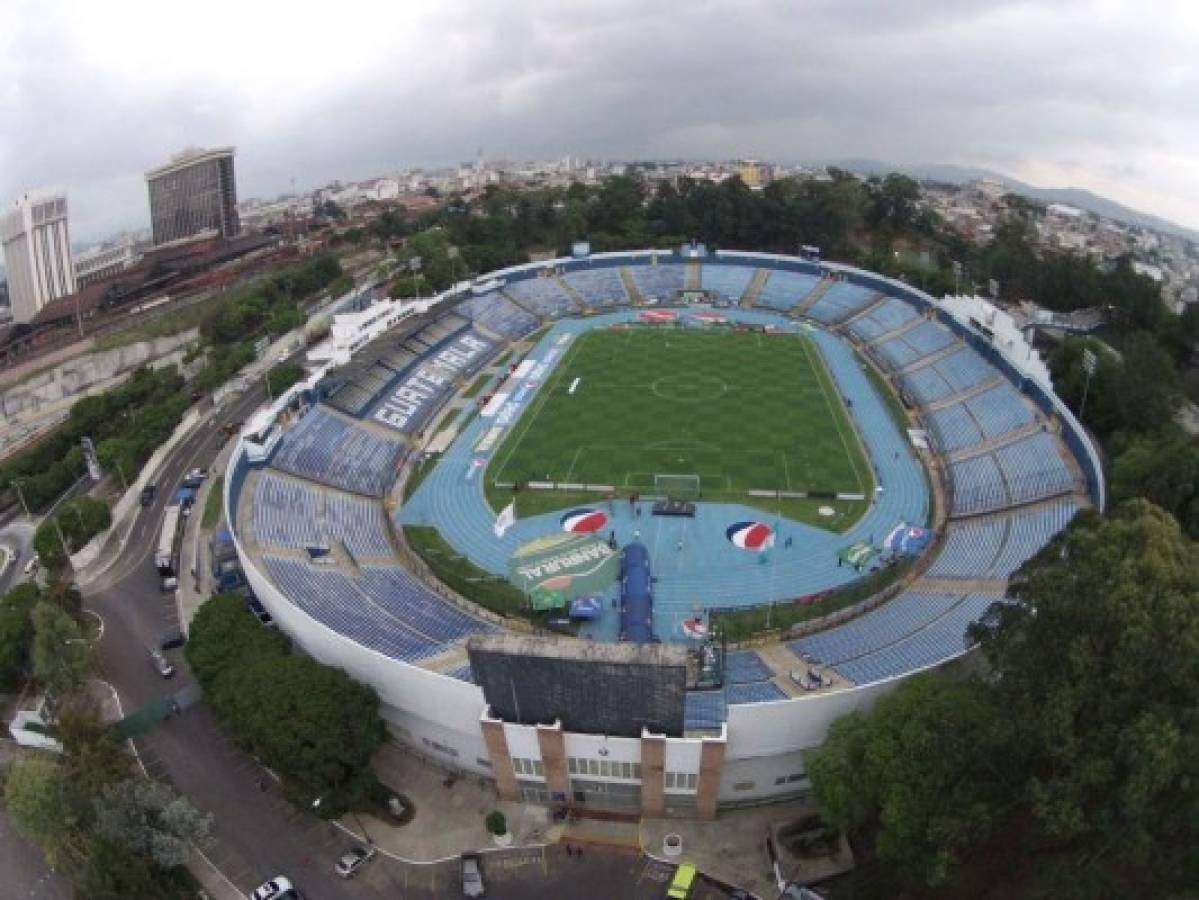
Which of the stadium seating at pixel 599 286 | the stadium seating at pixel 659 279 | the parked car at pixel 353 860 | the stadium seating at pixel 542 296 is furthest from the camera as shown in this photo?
the stadium seating at pixel 659 279

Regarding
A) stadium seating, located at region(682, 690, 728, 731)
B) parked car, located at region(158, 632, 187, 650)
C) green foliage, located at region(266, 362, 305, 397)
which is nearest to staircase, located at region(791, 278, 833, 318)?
green foliage, located at region(266, 362, 305, 397)

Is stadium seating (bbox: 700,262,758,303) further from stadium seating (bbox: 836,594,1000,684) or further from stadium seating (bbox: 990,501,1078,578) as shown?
stadium seating (bbox: 836,594,1000,684)

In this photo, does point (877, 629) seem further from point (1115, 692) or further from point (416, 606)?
point (416, 606)

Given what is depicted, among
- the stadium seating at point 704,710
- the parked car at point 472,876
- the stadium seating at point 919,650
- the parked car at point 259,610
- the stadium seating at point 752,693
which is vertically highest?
the stadium seating at point 704,710

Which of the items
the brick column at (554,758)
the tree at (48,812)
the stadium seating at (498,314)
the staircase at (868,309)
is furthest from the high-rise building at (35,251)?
the brick column at (554,758)

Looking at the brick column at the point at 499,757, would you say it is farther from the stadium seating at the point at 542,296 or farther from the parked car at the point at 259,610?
the stadium seating at the point at 542,296

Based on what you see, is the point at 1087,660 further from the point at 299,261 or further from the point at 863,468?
the point at 299,261
